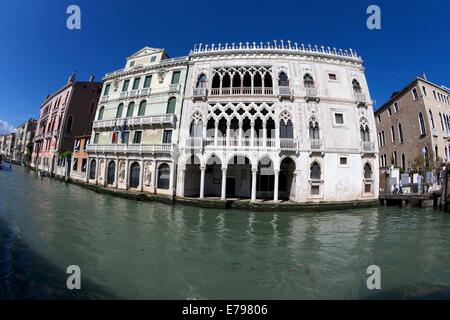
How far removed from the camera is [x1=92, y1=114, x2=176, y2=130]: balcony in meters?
18.1

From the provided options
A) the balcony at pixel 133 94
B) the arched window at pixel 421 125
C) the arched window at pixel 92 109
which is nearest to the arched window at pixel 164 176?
the balcony at pixel 133 94

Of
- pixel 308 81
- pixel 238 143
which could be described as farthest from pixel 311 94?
pixel 238 143

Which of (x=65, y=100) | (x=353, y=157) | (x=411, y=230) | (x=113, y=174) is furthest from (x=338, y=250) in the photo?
(x=65, y=100)

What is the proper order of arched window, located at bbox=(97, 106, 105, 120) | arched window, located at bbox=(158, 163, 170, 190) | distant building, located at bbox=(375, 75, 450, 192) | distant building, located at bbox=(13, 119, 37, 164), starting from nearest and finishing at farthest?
arched window, located at bbox=(158, 163, 170, 190)
distant building, located at bbox=(375, 75, 450, 192)
arched window, located at bbox=(97, 106, 105, 120)
distant building, located at bbox=(13, 119, 37, 164)

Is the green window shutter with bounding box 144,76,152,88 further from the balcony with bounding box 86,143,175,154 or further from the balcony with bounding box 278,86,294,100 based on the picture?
the balcony with bounding box 278,86,294,100

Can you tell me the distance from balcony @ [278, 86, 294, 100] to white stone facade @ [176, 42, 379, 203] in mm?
15

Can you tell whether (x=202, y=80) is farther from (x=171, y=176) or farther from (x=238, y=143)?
(x=171, y=176)

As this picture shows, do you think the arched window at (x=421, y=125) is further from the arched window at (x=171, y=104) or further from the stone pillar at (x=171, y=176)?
the stone pillar at (x=171, y=176)

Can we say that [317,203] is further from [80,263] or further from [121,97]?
[121,97]

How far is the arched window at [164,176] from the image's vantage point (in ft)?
59.3

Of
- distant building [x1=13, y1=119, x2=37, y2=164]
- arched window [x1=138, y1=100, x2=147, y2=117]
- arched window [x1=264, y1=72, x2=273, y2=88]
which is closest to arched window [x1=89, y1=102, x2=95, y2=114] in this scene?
arched window [x1=138, y1=100, x2=147, y2=117]

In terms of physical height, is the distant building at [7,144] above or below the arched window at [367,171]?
above

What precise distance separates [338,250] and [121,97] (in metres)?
22.3

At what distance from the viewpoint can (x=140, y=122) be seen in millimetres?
19516
